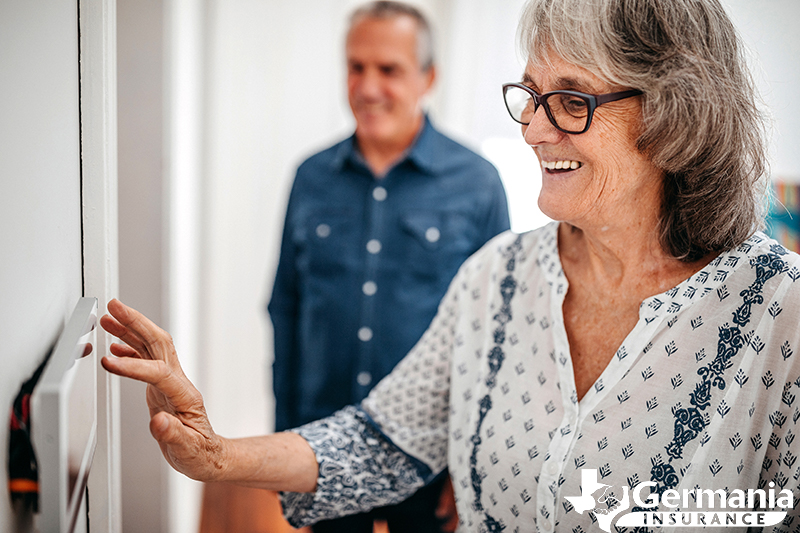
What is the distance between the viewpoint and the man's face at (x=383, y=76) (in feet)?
5.99

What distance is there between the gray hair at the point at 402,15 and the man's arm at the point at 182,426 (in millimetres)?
1342

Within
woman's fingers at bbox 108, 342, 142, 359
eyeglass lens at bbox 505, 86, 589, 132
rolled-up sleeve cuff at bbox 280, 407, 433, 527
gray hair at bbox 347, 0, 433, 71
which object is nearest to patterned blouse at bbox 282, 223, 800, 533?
rolled-up sleeve cuff at bbox 280, 407, 433, 527

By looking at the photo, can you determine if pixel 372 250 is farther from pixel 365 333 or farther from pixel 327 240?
pixel 365 333

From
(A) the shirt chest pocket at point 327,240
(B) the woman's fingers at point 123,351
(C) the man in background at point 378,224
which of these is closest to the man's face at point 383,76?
(C) the man in background at point 378,224

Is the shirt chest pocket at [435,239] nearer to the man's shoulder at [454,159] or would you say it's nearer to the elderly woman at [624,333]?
the man's shoulder at [454,159]

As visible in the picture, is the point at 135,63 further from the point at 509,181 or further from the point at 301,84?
the point at 509,181

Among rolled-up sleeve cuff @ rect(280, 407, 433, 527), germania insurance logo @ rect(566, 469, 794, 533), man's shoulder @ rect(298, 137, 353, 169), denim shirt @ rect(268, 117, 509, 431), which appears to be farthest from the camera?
man's shoulder @ rect(298, 137, 353, 169)

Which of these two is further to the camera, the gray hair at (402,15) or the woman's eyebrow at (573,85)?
the gray hair at (402,15)

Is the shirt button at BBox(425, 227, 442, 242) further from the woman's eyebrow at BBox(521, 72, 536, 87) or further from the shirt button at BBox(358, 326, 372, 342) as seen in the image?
the woman's eyebrow at BBox(521, 72, 536, 87)

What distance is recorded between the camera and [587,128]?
874mm

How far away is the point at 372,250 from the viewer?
1812 mm

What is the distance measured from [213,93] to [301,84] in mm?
414

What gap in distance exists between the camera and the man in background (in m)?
1.79

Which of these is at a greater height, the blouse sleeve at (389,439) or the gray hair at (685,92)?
the gray hair at (685,92)
